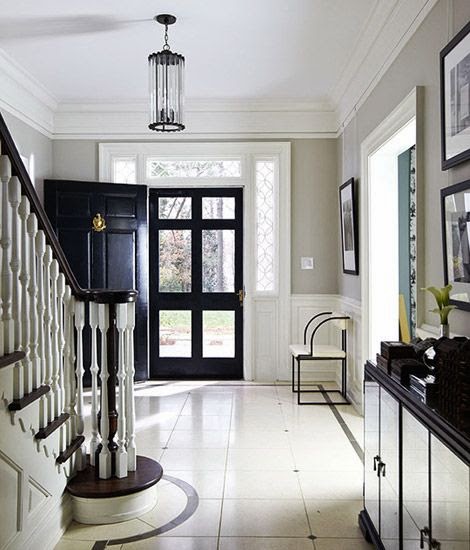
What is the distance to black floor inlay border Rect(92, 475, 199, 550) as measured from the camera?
2709mm

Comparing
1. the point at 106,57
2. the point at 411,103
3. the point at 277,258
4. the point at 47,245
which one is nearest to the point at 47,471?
the point at 47,245

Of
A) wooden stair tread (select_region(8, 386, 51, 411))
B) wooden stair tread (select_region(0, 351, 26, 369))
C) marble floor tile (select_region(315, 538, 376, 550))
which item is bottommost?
marble floor tile (select_region(315, 538, 376, 550))

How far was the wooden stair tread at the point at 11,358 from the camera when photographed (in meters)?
2.22

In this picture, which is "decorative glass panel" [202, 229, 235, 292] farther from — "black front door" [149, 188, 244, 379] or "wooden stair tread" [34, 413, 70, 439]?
"wooden stair tread" [34, 413, 70, 439]

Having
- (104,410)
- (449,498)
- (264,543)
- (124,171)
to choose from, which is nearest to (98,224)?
(124,171)

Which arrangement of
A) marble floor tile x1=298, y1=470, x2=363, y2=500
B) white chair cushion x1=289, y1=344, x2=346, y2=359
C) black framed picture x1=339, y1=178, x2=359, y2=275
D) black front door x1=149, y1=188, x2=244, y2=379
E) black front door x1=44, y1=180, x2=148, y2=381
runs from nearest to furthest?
marble floor tile x1=298, y1=470, x2=363, y2=500 → black framed picture x1=339, y1=178, x2=359, y2=275 → white chair cushion x1=289, y1=344, x2=346, y2=359 → black front door x1=44, y1=180, x2=148, y2=381 → black front door x1=149, y1=188, x2=244, y2=379

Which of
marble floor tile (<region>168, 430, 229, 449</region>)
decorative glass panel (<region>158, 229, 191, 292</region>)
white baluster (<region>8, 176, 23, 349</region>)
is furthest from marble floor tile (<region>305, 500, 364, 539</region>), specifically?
decorative glass panel (<region>158, 229, 191, 292</region>)

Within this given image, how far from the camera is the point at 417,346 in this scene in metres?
2.55

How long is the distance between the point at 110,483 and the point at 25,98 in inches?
157

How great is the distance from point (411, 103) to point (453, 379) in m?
2.09

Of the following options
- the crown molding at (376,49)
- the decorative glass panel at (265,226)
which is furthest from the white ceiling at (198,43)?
the decorative glass panel at (265,226)

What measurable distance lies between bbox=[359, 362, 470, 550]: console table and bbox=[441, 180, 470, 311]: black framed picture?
1.77 ft

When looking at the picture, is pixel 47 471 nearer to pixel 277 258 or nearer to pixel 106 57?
pixel 106 57

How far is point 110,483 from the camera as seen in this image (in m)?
2.99
